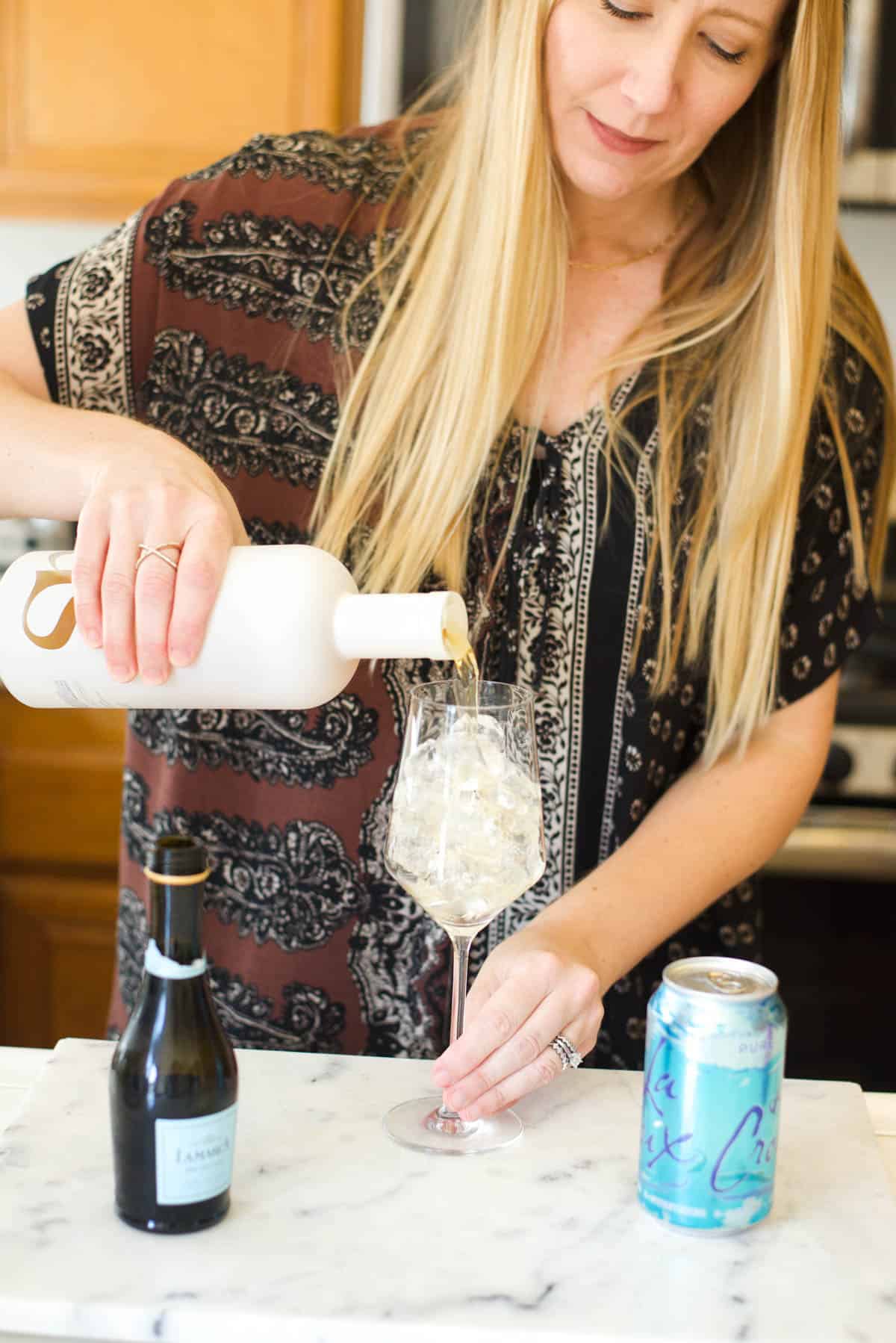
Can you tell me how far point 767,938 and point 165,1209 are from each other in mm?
1484

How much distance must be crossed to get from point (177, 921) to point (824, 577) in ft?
2.50

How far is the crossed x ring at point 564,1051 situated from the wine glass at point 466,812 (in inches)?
2.1

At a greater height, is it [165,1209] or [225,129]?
[225,129]

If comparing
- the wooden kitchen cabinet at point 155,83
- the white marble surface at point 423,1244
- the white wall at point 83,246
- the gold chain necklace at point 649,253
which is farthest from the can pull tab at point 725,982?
the white wall at point 83,246

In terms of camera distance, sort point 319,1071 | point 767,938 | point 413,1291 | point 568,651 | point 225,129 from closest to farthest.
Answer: point 413,1291
point 319,1071
point 568,651
point 767,938
point 225,129

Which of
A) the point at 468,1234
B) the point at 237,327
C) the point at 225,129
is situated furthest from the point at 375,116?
the point at 468,1234

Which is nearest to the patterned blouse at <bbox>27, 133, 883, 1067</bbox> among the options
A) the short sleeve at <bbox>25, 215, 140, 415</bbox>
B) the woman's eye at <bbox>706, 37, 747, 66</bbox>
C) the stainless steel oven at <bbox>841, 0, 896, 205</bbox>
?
the short sleeve at <bbox>25, 215, 140, 415</bbox>

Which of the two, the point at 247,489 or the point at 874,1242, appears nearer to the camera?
the point at 874,1242

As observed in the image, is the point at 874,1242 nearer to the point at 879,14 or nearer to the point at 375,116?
the point at 879,14

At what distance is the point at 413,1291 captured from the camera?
0.74 m

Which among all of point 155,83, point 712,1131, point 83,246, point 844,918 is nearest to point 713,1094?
point 712,1131

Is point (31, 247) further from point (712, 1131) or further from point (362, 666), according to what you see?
point (712, 1131)

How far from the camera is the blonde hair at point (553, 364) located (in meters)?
1.20

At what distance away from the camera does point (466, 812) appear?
2.89ft
